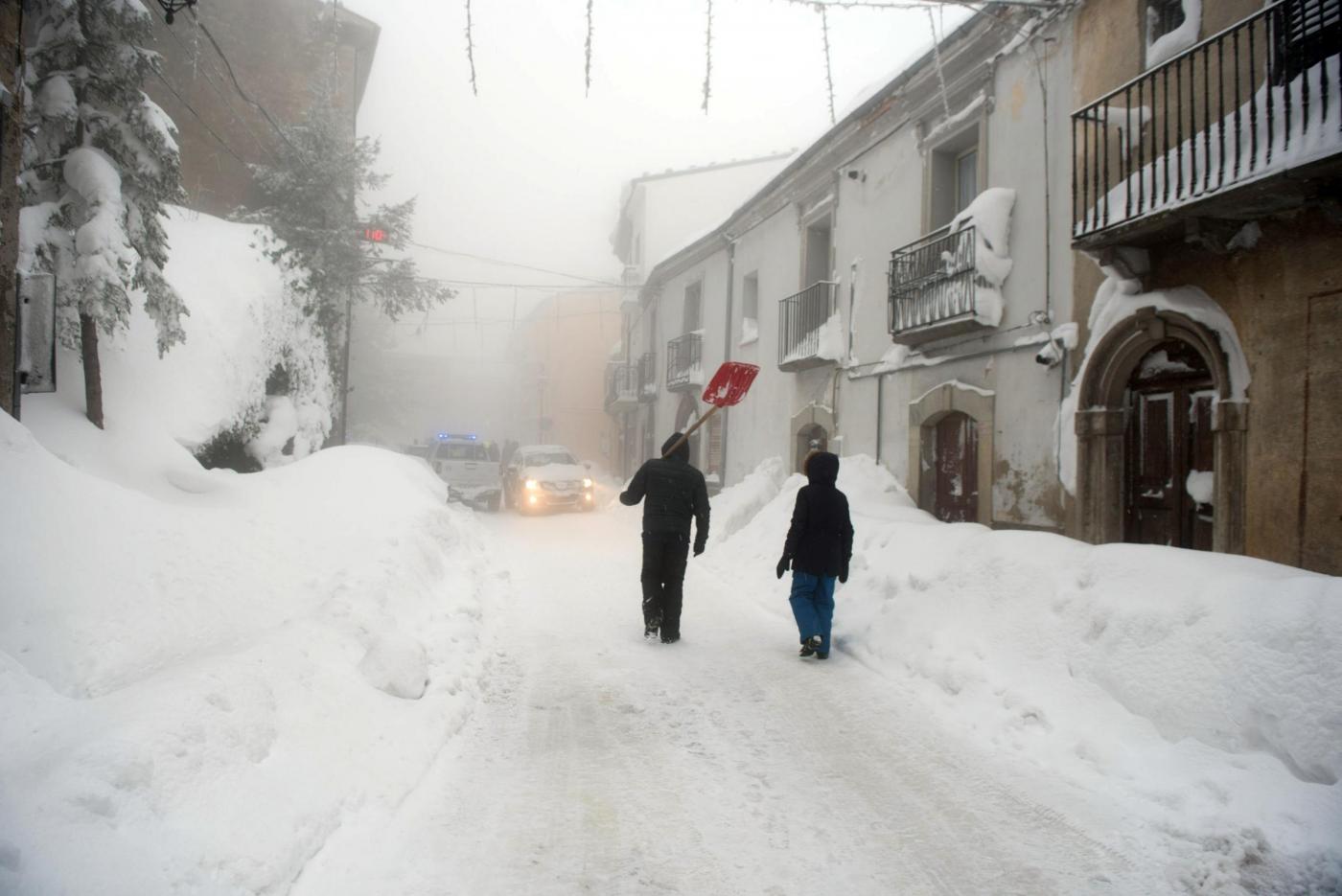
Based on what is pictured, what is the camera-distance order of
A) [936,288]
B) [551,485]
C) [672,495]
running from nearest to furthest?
1. [672,495]
2. [936,288]
3. [551,485]

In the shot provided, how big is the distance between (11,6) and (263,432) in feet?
24.0

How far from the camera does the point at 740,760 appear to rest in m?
3.81

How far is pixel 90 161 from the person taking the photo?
7.68m

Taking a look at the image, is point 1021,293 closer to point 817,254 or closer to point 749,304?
point 817,254

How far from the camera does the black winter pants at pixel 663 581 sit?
6410mm

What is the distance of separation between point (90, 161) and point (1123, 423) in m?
10.9

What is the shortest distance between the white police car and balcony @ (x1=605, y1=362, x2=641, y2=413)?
711 cm

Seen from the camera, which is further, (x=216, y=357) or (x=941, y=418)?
(x=216, y=357)

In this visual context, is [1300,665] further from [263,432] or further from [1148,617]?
[263,432]

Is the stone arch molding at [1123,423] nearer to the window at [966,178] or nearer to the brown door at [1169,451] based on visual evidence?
the brown door at [1169,451]

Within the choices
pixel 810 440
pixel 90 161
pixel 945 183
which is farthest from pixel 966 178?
pixel 90 161

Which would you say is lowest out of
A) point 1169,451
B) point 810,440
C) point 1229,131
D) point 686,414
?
point 1169,451

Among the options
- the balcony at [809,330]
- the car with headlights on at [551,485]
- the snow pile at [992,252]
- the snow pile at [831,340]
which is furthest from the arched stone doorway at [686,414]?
the snow pile at [992,252]

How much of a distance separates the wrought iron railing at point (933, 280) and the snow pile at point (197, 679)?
668cm
